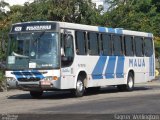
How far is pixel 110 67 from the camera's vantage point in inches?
1078

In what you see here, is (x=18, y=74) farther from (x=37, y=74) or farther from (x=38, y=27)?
(x=38, y=27)

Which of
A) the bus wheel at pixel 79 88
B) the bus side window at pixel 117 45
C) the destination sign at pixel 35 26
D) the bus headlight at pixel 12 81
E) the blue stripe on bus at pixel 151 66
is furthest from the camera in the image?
the blue stripe on bus at pixel 151 66

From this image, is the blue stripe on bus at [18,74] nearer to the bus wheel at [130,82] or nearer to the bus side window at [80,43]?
the bus side window at [80,43]

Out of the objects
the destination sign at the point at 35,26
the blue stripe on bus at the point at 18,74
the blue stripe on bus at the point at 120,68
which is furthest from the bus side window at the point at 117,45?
the blue stripe on bus at the point at 18,74

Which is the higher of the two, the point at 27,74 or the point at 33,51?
the point at 33,51

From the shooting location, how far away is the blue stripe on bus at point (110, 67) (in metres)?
27.1

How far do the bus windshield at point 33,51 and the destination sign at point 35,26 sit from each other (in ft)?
0.62

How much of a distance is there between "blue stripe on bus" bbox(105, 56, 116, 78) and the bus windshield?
474cm

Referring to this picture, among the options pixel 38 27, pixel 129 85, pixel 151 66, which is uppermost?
pixel 38 27

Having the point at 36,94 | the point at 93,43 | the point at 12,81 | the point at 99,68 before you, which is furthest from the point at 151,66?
the point at 12,81

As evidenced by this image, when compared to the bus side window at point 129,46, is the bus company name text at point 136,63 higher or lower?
lower

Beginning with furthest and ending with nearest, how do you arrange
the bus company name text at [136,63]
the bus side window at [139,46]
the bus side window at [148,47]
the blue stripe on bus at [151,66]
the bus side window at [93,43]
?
the blue stripe on bus at [151,66], the bus side window at [148,47], the bus side window at [139,46], the bus company name text at [136,63], the bus side window at [93,43]

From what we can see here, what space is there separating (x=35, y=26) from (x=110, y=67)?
524 cm

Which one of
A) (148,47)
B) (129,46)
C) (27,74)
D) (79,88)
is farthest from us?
(148,47)
